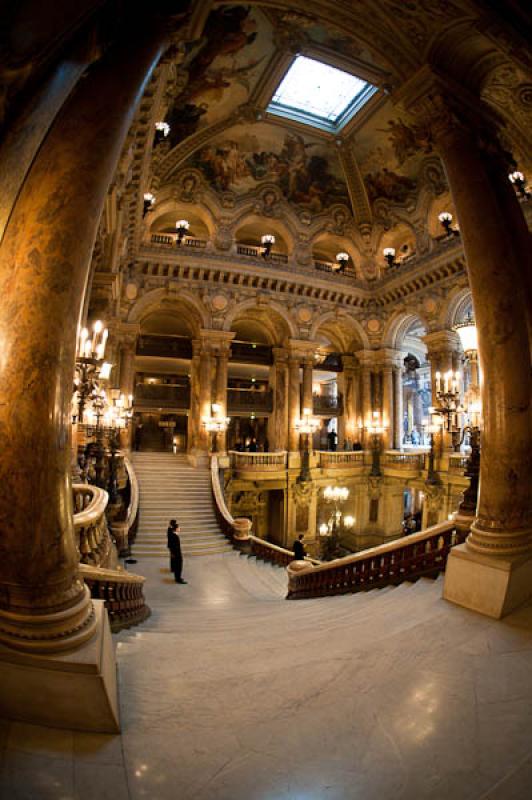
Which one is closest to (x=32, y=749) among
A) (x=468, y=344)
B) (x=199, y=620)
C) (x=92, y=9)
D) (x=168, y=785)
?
(x=168, y=785)

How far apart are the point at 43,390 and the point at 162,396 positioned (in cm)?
1749

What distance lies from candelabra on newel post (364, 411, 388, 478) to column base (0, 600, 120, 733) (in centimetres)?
1828

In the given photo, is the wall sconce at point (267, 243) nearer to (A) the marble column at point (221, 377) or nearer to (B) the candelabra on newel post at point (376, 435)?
(A) the marble column at point (221, 377)

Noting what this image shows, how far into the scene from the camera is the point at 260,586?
9156 mm

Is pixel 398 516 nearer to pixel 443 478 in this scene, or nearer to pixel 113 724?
pixel 443 478

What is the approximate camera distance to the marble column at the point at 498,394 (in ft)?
11.4

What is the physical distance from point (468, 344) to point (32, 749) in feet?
18.7

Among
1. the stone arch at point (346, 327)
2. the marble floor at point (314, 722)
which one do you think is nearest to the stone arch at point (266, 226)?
the stone arch at point (346, 327)

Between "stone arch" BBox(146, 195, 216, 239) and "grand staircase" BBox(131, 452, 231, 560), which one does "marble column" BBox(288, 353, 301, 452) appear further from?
"stone arch" BBox(146, 195, 216, 239)

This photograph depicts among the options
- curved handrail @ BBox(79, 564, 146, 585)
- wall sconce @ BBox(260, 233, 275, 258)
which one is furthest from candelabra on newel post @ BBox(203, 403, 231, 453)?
curved handrail @ BBox(79, 564, 146, 585)


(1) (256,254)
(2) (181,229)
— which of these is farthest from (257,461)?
(2) (181,229)

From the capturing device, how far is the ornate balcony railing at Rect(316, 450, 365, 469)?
731 inches

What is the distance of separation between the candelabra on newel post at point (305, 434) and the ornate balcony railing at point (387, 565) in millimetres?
11006

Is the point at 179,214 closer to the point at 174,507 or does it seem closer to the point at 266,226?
the point at 266,226
